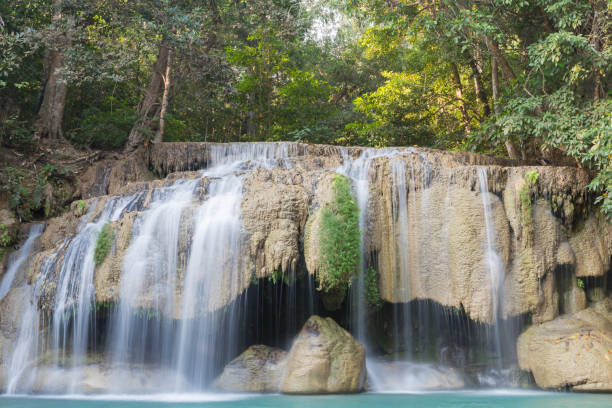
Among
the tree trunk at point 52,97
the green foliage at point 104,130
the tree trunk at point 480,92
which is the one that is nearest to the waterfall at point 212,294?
the green foliage at point 104,130

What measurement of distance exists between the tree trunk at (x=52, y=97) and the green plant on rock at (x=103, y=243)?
8220 mm

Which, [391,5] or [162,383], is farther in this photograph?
[391,5]

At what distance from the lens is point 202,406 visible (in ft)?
21.5

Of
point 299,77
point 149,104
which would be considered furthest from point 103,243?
point 299,77

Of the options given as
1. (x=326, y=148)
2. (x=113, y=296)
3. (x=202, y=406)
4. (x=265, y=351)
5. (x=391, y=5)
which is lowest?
(x=202, y=406)

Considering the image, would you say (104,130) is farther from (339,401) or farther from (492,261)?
(492,261)

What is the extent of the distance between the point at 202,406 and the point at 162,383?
4.94 ft

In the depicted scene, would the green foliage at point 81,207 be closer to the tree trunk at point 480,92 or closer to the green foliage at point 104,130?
the green foliage at point 104,130

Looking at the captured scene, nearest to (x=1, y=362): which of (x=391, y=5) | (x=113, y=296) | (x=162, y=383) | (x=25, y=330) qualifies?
(x=25, y=330)

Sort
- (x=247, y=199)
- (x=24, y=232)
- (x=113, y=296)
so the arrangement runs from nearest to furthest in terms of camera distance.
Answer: (x=113, y=296) < (x=247, y=199) < (x=24, y=232)

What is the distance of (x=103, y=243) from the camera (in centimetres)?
817

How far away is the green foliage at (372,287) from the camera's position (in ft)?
28.6

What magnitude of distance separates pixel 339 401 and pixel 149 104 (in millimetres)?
12371

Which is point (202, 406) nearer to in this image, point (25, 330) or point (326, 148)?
point (25, 330)
